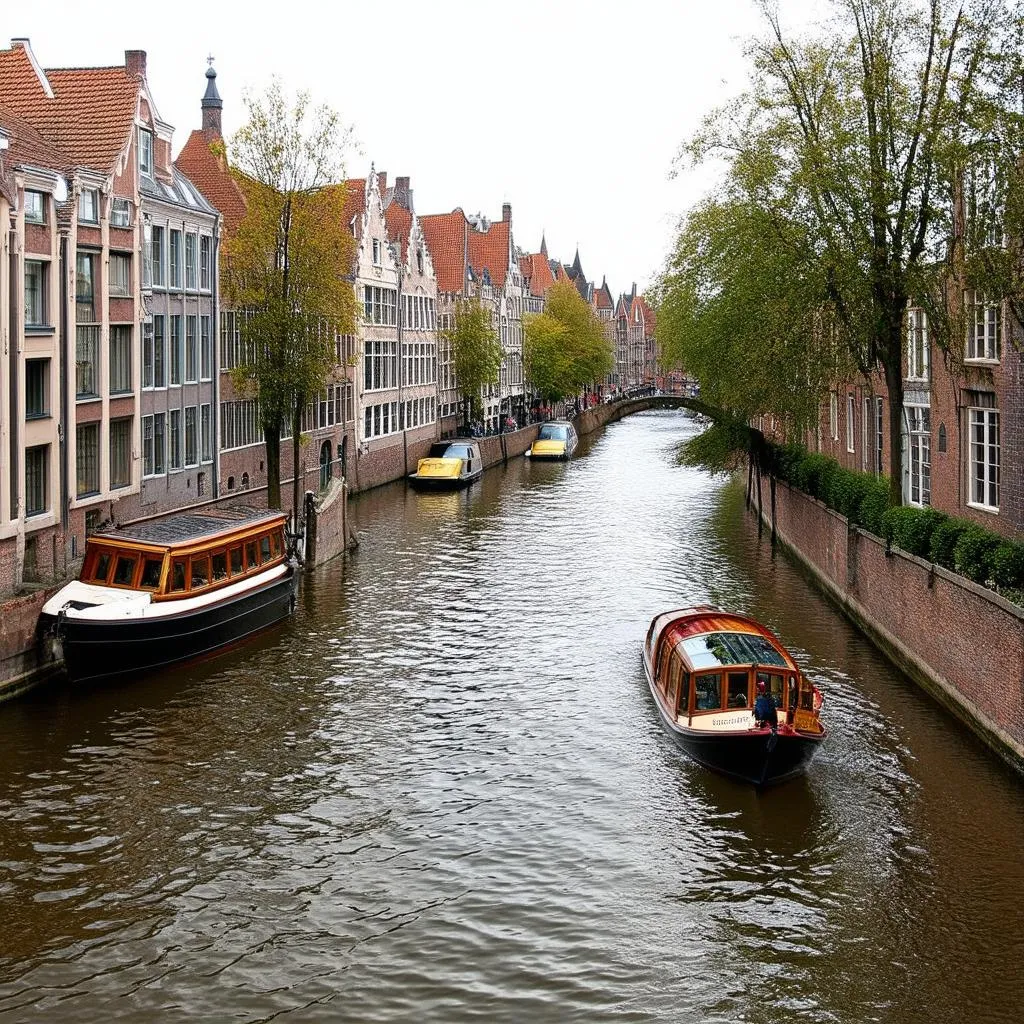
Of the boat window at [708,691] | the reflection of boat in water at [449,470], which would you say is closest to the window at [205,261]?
the reflection of boat in water at [449,470]

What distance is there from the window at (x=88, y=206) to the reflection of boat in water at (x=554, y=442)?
54.6 meters

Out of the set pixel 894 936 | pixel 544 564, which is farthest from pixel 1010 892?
pixel 544 564

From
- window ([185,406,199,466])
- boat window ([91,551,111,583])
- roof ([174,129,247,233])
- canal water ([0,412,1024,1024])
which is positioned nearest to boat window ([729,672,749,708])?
canal water ([0,412,1024,1024])

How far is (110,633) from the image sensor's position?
28.1 meters

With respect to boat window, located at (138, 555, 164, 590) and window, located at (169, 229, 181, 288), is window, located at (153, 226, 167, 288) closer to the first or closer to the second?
window, located at (169, 229, 181, 288)

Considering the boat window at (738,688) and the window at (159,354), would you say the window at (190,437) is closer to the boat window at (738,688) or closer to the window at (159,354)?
the window at (159,354)

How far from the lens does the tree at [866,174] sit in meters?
31.5

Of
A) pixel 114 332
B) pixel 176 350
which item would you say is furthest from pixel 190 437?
pixel 114 332

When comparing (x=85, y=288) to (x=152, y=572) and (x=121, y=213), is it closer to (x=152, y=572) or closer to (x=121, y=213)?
(x=121, y=213)

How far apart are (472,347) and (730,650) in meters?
66.5

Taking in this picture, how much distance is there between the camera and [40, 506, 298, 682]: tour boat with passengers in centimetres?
2805

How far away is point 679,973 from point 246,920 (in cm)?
553

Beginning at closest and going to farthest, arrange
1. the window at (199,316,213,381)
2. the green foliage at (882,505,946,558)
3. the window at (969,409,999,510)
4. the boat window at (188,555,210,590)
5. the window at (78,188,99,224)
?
the green foliage at (882,505,946,558)
the boat window at (188,555,210,590)
the window at (969,409,999,510)
the window at (78,188,99,224)
the window at (199,316,213,381)

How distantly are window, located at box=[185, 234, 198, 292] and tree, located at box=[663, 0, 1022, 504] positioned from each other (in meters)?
17.4
